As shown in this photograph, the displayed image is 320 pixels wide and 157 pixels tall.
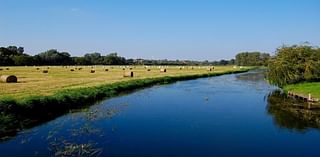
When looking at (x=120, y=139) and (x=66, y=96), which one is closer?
(x=120, y=139)

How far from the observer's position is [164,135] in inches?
650

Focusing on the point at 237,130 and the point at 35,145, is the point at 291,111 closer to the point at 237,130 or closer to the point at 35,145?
the point at 237,130

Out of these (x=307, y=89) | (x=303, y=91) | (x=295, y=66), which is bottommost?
(x=303, y=91)

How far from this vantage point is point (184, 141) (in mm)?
15273

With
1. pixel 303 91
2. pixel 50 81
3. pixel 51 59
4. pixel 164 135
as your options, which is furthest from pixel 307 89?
pixel 51 59

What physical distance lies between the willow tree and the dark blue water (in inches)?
572

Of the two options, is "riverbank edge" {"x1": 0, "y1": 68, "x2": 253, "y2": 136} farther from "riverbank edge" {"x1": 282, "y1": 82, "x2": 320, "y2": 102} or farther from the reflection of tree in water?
"riverbank edge" {"x1": 282, "y1": 82, "x2": 320, "y2": 102}

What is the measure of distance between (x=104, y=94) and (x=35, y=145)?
57.0 ft

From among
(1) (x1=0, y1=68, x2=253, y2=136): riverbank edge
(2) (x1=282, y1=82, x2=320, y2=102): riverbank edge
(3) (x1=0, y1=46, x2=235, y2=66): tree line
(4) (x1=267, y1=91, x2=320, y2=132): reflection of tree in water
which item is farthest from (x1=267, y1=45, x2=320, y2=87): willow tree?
(3) (x1=0, y1=46, x2=235, y2=66): tree line

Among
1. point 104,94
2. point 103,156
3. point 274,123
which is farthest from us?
point 104,94

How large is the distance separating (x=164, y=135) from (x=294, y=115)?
9642 mm

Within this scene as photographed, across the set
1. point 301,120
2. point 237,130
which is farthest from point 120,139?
point 301,120

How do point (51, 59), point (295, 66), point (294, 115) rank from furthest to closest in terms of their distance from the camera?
point (51, 59) → point (295, 66) → point (294, 115)

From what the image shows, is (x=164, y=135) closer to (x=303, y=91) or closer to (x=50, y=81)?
(x=303, y=91)
